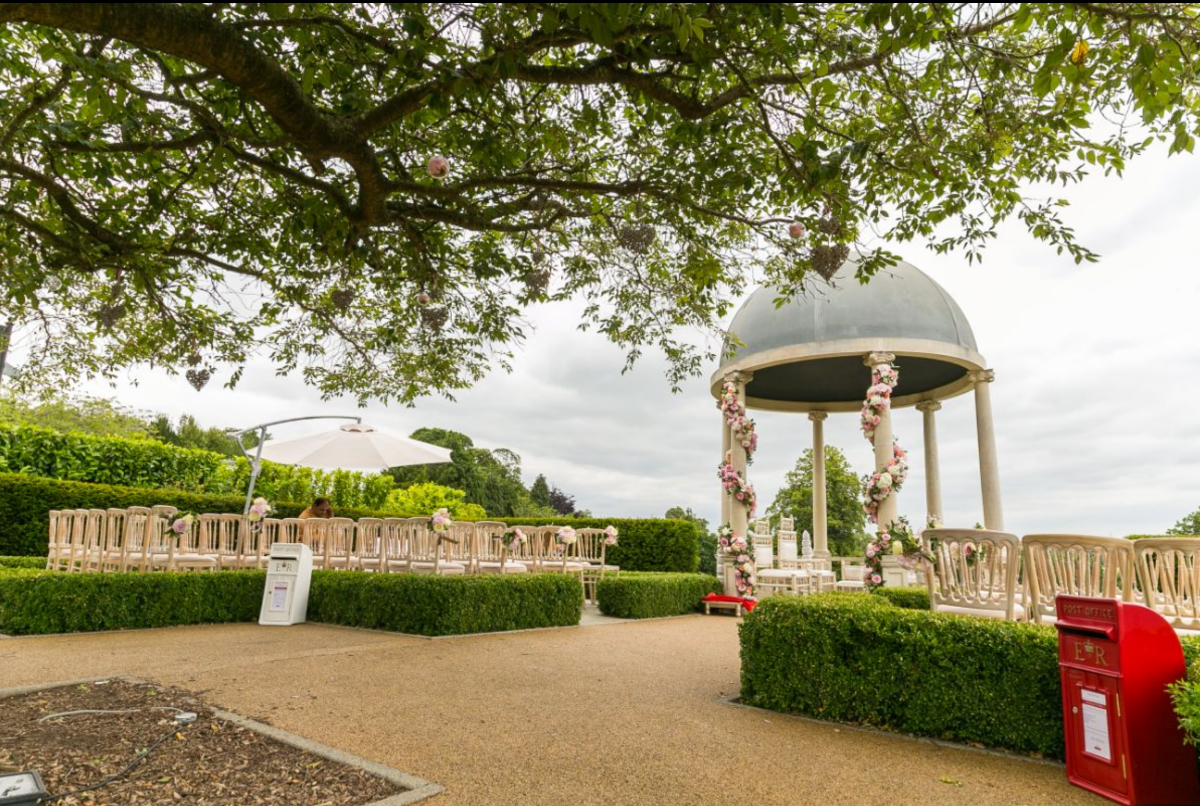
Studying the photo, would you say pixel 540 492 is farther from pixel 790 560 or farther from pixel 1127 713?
pixel 1127 713

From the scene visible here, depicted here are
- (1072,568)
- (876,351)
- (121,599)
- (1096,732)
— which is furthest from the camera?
(876,351)

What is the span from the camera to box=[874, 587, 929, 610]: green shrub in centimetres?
827

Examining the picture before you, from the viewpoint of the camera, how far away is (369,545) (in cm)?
1185

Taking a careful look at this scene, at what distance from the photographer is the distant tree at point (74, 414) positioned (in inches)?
960

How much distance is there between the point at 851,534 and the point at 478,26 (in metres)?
25.6

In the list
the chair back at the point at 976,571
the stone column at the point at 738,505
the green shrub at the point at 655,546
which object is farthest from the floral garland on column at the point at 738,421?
the chair back at the point at 976,571

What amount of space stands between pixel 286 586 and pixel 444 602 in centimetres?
257

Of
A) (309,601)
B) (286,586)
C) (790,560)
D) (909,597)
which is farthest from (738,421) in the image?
(286,586)

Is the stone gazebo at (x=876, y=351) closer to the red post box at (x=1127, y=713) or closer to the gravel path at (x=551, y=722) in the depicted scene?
the gravel path at (x=551, y=722)

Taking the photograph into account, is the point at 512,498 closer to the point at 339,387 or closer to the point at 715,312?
the point at 339,387

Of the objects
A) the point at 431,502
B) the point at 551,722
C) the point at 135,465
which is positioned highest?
the point at 135,465

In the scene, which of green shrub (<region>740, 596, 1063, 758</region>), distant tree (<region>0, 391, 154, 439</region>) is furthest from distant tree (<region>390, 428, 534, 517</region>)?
green shrub (<region>740, 596, 1063, 758</region>)

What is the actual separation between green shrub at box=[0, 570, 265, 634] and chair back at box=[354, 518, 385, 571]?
154 cm

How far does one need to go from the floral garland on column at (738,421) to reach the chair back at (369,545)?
22.4ft
